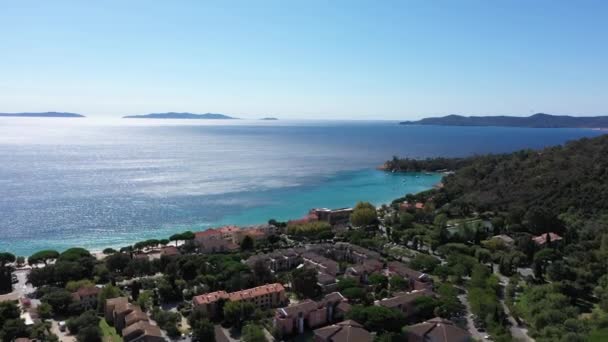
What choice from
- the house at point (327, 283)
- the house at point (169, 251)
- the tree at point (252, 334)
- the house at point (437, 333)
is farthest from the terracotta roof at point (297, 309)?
the house at point (169, 251)

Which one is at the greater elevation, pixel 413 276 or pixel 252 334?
pixel 413 276

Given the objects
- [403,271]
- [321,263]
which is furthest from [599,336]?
[321,263]

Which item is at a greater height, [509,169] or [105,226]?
[509,169]

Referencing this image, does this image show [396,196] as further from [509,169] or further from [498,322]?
[498,322]

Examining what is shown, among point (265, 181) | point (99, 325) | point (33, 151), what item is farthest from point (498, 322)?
point (33, 151)

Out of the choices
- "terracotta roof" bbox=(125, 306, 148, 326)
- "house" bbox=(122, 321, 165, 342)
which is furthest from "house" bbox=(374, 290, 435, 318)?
"terracotta roof" bbox=(125, 306, 148, 326)

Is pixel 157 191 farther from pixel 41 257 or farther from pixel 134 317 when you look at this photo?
pixel 134 317
